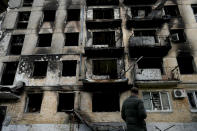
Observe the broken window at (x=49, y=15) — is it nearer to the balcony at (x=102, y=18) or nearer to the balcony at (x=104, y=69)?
the balcony at (x=102, y=18)

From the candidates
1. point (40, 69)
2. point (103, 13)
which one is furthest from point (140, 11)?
point (40, 69)

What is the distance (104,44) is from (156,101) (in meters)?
7.53

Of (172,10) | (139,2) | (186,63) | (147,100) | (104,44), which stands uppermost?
(139,2)

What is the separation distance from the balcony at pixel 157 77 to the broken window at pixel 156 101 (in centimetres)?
86

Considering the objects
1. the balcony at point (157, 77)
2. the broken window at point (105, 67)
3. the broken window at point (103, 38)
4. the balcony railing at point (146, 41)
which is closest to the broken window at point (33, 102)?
the broken window at point (105, 67)

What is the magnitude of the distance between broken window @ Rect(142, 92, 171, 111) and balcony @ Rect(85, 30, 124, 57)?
4.64m

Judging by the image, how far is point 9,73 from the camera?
16.8m

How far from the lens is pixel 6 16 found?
19.9m

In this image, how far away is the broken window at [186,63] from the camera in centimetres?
1591

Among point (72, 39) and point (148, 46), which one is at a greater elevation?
point (72, 39)

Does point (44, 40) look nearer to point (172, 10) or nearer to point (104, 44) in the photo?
point (104, 44)

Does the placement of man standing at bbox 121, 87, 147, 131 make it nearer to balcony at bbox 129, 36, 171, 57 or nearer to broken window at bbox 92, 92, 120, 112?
broken window at bbox 92, 92, 120, 112

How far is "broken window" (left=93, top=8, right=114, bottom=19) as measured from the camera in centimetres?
1943

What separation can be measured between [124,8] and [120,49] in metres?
6.01
